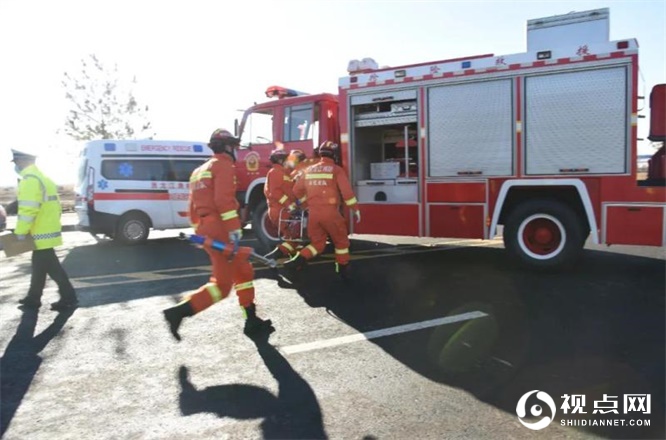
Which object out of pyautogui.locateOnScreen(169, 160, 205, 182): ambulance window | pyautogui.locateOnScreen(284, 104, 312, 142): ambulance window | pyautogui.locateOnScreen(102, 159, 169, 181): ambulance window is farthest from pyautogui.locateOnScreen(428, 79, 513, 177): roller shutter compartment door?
pyautogui.locateOnScreen(102, 159, 169, 181): ambulance window

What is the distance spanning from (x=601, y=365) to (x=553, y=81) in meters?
4.08

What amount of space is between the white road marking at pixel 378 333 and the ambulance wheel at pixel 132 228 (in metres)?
7.60

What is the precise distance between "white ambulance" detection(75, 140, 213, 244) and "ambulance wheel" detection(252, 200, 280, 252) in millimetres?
1935

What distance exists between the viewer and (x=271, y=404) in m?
3.26

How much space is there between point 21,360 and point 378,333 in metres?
2.92

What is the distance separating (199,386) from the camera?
11.7 ft

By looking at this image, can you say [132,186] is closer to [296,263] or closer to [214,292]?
[296,263]

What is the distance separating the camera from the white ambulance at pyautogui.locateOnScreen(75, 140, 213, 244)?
10.5m

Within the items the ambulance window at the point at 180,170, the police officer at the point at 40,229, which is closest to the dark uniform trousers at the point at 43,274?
the police officer at the point at 40,229

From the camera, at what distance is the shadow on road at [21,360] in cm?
337

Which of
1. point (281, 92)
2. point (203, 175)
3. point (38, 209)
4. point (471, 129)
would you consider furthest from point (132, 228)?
point (471, 129)

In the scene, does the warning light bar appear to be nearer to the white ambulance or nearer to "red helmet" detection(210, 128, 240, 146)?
the white ambulance

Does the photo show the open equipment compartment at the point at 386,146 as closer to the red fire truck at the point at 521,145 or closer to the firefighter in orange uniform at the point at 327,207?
the red fire truck at the point at 521,145

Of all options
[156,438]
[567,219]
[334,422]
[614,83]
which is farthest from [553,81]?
[156,438]
